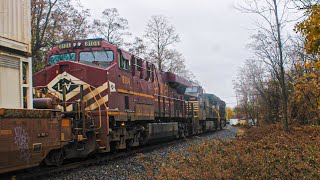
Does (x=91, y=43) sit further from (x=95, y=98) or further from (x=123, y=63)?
(x=95, y=98)

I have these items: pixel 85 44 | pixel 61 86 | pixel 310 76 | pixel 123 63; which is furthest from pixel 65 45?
pixel 310 76

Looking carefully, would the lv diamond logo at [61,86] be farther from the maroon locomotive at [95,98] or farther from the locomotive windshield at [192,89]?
the locomotive windshield at [192,89]

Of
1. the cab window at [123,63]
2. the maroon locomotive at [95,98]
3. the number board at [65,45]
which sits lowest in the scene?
the maroon locomotive at [95,98]

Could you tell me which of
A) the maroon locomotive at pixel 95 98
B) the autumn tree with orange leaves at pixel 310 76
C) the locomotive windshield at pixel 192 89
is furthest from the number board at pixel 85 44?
the locomotive windshield at pixel 192 89

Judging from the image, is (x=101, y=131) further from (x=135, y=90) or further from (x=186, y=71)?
(x=186, y=71)

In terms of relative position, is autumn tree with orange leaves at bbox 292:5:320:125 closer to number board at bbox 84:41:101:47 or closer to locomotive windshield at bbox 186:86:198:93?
number board at bbox 84:41:101:47

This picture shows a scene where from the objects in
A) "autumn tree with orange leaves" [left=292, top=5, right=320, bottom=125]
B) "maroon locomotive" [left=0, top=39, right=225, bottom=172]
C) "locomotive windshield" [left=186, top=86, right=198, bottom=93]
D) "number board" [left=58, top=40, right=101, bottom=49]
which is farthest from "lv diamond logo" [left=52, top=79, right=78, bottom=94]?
"locomotive windshield" [left=186, top=86, right=198, bottom=93]

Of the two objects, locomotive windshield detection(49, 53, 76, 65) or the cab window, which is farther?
the cab window

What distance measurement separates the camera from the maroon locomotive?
9539 mm

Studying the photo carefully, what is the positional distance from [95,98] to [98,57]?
1900 mm

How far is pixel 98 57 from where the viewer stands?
39.8 ft

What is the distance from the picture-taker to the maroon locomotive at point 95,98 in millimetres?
9539

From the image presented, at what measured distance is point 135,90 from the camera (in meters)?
13.6

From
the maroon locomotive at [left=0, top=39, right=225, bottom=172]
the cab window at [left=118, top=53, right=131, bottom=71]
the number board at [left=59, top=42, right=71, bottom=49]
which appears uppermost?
the number board at [left=59, top=42, right=71, bottom=49]
